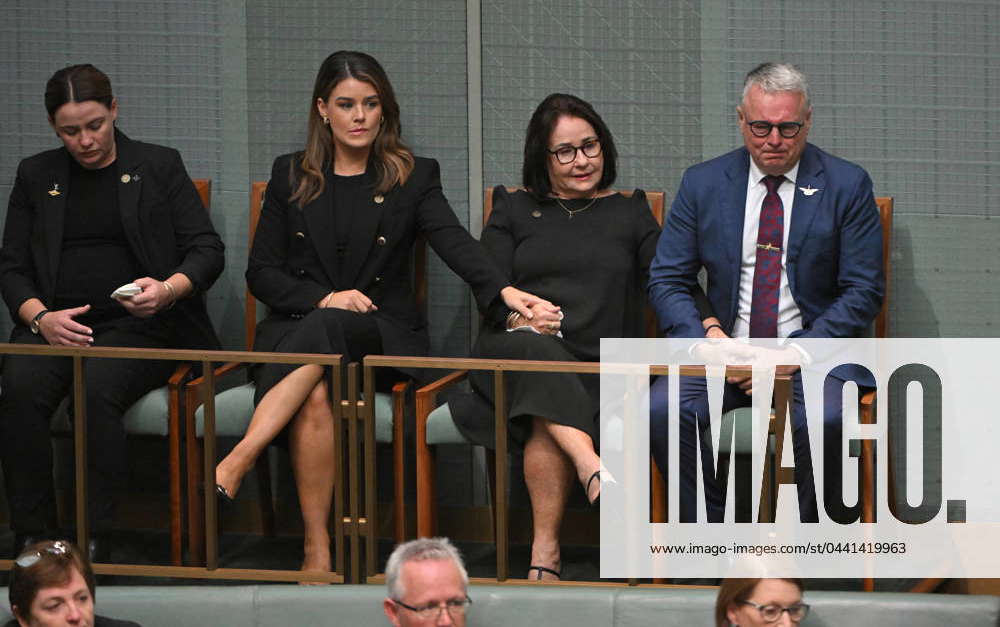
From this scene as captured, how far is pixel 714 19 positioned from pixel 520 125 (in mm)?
675

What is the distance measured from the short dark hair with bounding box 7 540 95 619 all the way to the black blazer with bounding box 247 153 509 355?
1234 millimetres

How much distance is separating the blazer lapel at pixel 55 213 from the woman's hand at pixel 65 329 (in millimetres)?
221

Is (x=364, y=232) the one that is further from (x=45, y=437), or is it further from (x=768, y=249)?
(x=768, y=249)

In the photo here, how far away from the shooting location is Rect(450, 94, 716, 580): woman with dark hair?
174 inches

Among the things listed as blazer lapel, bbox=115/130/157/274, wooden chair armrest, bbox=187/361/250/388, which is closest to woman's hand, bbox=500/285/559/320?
wooden chair armrest, bbox=187/361/250/388

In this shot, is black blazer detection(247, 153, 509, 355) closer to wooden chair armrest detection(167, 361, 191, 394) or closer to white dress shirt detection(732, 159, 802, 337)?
wooden chair armrest detection(167, 361, 191, 394)

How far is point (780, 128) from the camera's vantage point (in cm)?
441

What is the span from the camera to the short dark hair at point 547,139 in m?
4.75

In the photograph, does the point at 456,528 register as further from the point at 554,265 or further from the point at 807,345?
the point at 807,345

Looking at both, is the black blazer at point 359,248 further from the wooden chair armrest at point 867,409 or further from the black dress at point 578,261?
the wooden chair armrest at point 867,409

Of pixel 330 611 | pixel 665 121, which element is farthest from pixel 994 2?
pixel 330 611

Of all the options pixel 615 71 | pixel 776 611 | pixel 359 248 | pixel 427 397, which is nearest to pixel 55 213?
pixel 359 248

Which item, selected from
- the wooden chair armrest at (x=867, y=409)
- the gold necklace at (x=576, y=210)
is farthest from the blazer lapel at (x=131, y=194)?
the wooden chair armrest at (x=867, y=409)

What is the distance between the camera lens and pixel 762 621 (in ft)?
11.5
